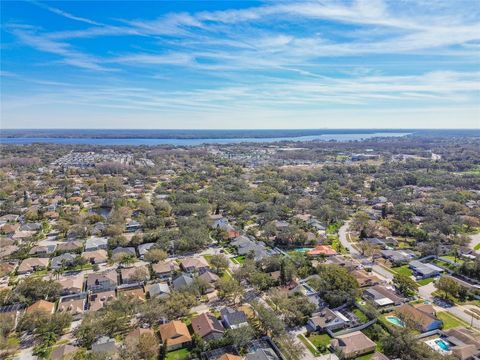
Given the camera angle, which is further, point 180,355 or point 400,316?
point 400,316

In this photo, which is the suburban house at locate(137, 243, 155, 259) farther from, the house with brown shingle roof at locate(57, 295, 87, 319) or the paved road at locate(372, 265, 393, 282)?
the paved road at locate(372, 265, 393, 282)

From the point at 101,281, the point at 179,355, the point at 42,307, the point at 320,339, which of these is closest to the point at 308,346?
the point at 320,339

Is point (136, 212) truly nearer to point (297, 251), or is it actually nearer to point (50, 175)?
point (297, 251)

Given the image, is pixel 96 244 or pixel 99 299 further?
pixel 96 244

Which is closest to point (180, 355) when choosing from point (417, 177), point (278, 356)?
point (278, 356)

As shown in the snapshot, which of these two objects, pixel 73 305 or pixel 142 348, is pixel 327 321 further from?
pixel 73 305
